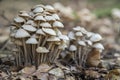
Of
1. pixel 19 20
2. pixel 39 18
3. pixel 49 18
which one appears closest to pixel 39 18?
pixel 39 18

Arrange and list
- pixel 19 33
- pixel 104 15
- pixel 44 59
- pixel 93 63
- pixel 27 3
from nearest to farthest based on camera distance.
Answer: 1. pixel 19 33
2. pixel 44 59
3. pixel 93 63
4. pixel 104 15
5. pixel 27 3

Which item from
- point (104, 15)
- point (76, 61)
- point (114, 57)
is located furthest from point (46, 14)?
point (104, 15)

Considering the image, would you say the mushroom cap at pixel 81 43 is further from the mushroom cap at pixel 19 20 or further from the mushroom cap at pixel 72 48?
the mushroom cap at pixel 19 20

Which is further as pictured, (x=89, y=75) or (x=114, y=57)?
(x=114, y=57)

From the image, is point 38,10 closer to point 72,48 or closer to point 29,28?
point 29,28

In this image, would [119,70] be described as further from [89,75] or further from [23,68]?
[23,68]

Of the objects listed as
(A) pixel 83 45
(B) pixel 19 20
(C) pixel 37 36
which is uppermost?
(B) pixel 19 20
